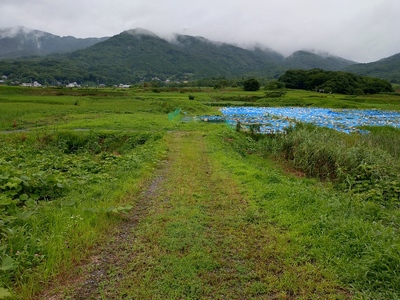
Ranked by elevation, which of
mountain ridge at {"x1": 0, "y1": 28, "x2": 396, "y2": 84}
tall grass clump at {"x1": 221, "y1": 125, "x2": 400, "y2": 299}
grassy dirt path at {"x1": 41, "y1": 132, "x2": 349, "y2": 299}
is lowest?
grassy dirt path at {"x1": 41, "y1": 132, "x2": 349, "y2": 299}

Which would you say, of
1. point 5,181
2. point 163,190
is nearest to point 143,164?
point 163,190

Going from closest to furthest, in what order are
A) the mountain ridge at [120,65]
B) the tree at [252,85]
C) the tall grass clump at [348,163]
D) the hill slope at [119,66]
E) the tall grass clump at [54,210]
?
the tall grass clump at [54,210]
the tall grass clump at [348,163]
the tree at [252,85]
the hill slope at [119,66]
the mountain ridge at [120,65]

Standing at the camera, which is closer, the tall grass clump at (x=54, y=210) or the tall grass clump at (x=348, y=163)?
the tall grass clump at (x=54, y=210)

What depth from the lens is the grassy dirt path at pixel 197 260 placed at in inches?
133

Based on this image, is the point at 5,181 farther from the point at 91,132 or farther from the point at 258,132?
the point at 258,132

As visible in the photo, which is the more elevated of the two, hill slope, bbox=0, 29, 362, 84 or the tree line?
hill slope, bbox=0, 29, 362, 84

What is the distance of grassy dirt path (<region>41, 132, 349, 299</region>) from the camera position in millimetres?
Result: 3367

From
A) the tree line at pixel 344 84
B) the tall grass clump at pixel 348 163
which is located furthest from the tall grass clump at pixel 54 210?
the tree line at pixel 344 84

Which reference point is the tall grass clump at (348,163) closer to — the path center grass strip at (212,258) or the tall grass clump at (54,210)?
the path center grass strip at (212,258)

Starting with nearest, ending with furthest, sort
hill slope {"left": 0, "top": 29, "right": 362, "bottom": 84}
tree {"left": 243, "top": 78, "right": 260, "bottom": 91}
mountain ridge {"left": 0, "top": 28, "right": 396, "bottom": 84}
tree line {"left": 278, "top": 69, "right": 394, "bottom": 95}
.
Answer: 1. tree line {"left": 278, "top": 69, "right": 394, "bottom": 95}
2. tree {"left": 243, "top": 78, "right": 260, "bottom": 91}
3. hill slope {"left": 0, "top": 29, "right": 362, "bottom": 84}
4. mountain ridge {"left": 0, "top": 28, "right": 396, "bottom": 84}

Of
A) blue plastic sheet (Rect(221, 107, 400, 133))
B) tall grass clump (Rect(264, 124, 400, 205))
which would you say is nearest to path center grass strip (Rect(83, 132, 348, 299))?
tall grass clump (Rect(264, 124, 400, 205))

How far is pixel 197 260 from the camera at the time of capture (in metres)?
3.97

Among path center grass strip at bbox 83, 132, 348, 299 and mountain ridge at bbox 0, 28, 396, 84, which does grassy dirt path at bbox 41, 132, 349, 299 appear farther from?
mountain ridge at bbox 0, 28, 396, 84

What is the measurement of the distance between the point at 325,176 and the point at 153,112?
2061 centimetres
